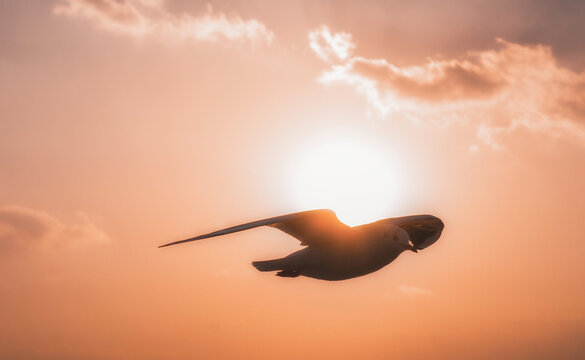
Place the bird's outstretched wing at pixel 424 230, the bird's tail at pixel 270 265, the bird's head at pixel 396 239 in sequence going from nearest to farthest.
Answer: the bird's head at pixel 396 239 → the bird's tail at pixel 270 265 → the bird's outstretched wing at pixel 424 230

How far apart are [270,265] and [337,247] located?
1.89 m

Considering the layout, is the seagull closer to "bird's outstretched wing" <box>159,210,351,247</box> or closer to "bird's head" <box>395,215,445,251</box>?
"bird's outstretched wing" <box>159,210,351,247</box>

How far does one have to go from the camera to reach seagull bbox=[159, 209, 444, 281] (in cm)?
1584

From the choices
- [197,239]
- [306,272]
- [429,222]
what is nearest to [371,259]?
[306,272]

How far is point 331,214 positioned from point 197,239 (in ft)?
13.9

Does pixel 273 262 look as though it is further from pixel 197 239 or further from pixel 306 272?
pixel 197 239

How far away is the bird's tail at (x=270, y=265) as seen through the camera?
16469 mm

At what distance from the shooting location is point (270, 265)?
54.2 ft

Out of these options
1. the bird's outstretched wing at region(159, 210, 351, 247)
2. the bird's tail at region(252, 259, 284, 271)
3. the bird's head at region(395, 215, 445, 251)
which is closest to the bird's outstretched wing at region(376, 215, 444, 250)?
the bird's head at region(395, 215, 445, 251)

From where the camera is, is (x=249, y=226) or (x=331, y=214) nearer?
(x=249, y=226)

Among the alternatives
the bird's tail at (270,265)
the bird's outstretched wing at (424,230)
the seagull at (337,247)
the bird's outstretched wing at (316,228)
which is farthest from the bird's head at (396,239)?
the bird's tail at (270,265)

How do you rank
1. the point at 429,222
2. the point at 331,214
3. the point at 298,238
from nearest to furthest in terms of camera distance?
1. the point at 331,214
2. the point at 298,238
3. the point at 429,222

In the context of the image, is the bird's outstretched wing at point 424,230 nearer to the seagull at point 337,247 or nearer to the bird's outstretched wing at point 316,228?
the seagull at point 337,247

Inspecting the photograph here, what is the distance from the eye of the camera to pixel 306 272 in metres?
16.5
